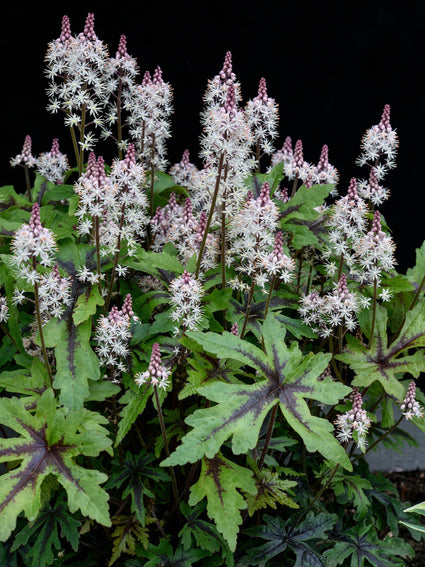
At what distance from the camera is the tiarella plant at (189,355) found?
2045 millimetres

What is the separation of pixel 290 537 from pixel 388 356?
823 millimetres

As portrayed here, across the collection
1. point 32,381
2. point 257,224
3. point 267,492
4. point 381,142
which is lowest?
point 267,492

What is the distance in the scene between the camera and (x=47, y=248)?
2000 millimetres

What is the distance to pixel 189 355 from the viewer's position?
8.40 feet

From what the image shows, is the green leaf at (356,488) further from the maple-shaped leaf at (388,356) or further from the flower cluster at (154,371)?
the flower cluster at (154,371)

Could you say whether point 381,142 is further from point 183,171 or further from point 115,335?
point 115,335

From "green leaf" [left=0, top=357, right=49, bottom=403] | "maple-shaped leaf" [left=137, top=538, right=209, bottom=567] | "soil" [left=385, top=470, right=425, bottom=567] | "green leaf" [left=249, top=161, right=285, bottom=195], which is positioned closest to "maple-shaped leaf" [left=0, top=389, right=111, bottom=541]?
"green leaf" [left=0, top=357, right=49, bottom=403]

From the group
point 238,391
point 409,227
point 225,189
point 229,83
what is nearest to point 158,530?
point 238,391

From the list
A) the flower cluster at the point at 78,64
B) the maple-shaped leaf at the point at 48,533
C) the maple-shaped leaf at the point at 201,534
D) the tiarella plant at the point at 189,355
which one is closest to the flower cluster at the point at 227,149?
the tiarella plant at the point at 189,355

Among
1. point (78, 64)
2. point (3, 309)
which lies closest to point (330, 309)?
point (3, 309)

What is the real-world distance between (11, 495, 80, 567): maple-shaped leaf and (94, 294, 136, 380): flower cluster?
551 millimetres

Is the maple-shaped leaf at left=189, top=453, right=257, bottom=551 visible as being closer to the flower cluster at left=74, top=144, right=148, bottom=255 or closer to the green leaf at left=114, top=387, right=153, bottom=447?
the green leaf at left=114, top=387, right=153, bottom=447

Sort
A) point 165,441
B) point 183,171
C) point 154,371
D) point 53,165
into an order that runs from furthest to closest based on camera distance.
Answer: point 183,171 → point 53,165 → point 165,441 → point 154,371

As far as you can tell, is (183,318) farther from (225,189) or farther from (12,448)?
(12,448)
